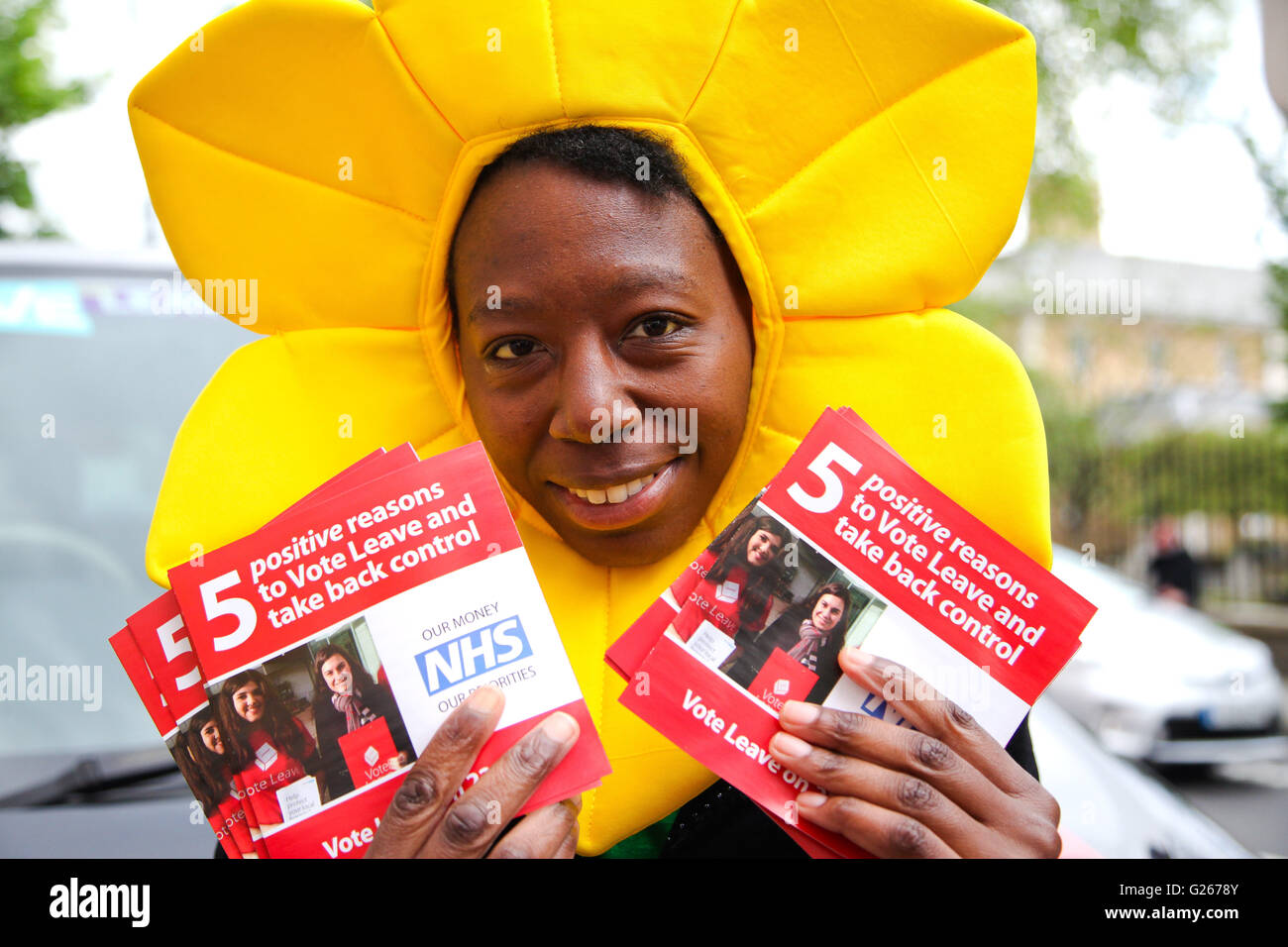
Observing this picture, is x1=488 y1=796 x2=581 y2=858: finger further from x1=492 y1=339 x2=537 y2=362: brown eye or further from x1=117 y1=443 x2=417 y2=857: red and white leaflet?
x1=492 y1=339 x2=537 y2=362: brown eye

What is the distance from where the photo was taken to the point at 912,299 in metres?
1.50

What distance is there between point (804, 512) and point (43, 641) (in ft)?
5.51

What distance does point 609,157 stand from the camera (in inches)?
53.8

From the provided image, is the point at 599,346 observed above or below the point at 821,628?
above

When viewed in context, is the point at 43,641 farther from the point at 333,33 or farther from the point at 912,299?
the point at 912,299

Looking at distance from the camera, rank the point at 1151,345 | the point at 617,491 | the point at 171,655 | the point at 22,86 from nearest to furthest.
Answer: the point at 171,655, the point at 617,491, the point at 22,86, the point at 1151,345

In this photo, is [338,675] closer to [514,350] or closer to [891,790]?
[514,350]

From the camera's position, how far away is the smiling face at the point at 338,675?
1261 mm

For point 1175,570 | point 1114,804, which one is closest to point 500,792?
point 1114,804

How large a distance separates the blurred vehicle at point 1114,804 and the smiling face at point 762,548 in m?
0.93

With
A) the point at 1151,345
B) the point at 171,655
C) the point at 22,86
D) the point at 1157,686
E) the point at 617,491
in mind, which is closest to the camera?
the point at 171,655

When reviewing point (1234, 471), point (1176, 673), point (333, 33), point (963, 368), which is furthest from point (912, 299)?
point (1234, 471)

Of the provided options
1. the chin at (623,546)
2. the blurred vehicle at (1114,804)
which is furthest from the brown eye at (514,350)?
the blurred vehicle at (1114,804)

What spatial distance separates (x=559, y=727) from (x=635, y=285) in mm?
565
